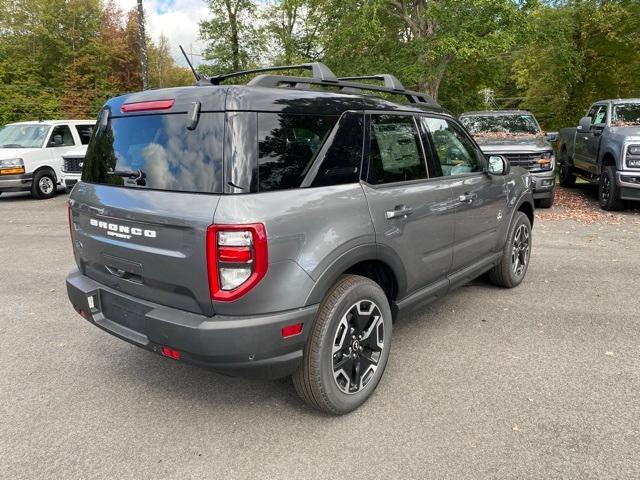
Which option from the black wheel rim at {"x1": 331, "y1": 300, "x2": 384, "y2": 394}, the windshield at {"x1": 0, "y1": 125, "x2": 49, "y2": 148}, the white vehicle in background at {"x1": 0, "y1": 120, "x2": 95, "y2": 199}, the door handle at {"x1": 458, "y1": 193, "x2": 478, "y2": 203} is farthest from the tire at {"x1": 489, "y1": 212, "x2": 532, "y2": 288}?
the windshield at {"x1": 0, "y1": 125, "x2": 49, "y2": 148}

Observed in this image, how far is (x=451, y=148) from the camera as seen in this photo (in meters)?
→ 3.98

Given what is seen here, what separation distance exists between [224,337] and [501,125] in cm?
953

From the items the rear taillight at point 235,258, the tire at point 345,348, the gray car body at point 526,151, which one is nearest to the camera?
the rear taillight at point 235,258

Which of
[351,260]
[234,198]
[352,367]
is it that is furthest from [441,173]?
[234,198]

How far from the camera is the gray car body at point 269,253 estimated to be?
92.2 inches

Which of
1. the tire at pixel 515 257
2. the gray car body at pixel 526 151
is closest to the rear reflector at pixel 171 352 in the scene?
the tire at pixel 515 257

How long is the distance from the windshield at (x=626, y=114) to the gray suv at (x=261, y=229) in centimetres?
820

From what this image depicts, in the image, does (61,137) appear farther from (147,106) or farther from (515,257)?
(515,257)

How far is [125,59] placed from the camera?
32500mm

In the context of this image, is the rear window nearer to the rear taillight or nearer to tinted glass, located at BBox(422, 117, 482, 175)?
the rear taillight

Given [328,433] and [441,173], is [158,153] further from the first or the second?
[441,173]

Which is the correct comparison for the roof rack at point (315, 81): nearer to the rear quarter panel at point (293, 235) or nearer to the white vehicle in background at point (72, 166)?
the rear quarter panel at point (293, 235)

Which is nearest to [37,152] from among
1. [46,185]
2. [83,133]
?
[46,185]

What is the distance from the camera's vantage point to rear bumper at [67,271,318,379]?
234cm
